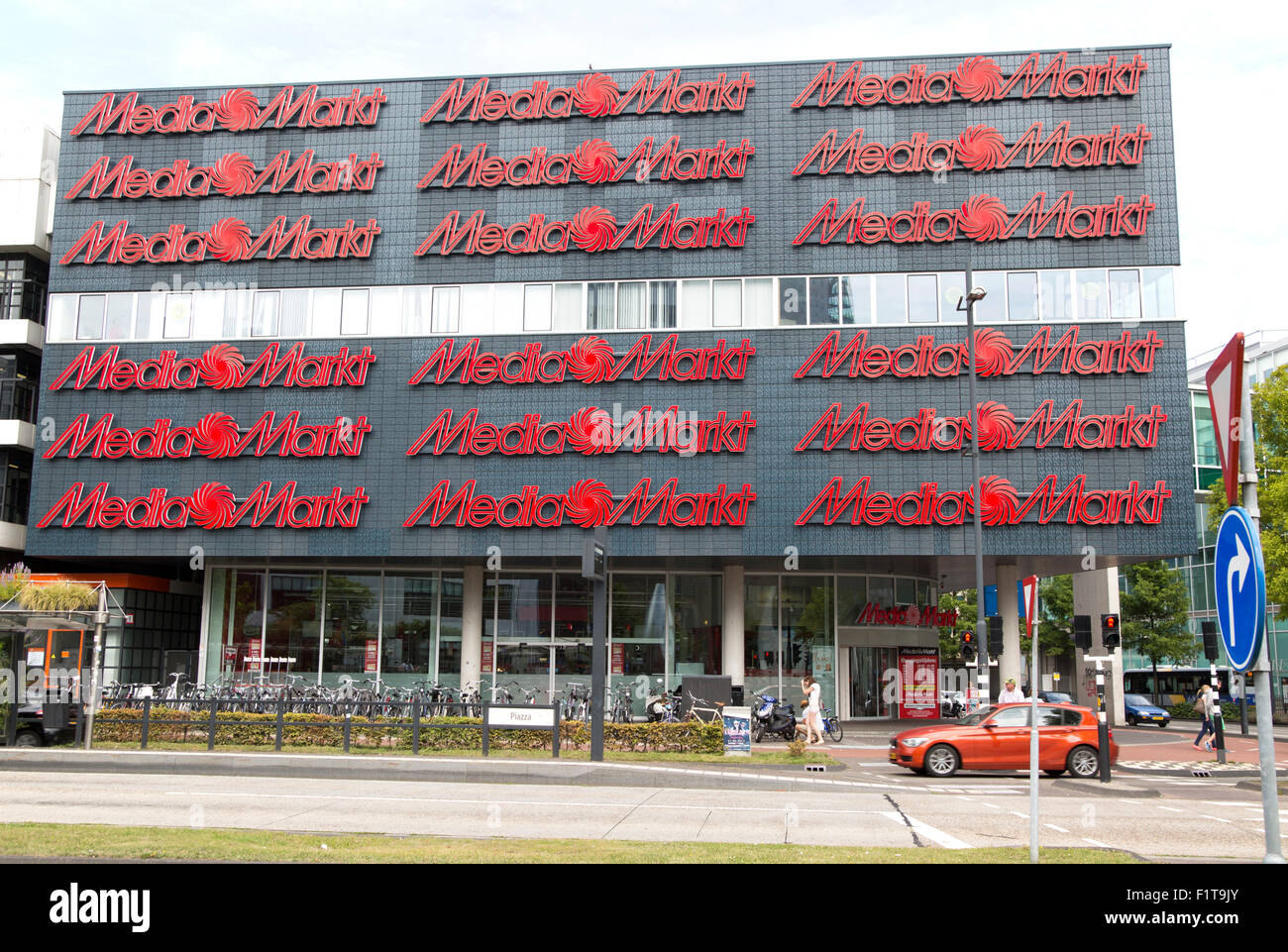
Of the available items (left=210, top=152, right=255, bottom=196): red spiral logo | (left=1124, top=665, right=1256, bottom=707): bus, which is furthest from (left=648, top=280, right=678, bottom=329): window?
(left=1124, top=665, right=1256, bottom=707): bus

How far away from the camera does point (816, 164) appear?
34438 millimetres

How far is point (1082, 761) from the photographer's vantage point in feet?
74.0

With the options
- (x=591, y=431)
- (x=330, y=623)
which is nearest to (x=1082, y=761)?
(x=591, y=431)

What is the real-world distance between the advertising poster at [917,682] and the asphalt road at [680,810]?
17.2 meters

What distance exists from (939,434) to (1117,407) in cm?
513

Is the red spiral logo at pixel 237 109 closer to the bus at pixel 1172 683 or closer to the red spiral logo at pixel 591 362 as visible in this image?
the red spiral logo at pixel 591 362

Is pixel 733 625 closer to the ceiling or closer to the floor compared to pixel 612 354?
closer to the floor

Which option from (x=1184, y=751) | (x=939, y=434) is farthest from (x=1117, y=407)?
(x=1184, y=751)

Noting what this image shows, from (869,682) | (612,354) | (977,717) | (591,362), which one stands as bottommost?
(977,717)

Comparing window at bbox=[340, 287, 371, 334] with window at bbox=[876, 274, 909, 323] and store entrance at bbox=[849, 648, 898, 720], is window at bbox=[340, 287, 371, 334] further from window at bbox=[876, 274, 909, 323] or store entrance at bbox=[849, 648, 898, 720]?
store entrance at bbox=[849, 648, 898, 720]

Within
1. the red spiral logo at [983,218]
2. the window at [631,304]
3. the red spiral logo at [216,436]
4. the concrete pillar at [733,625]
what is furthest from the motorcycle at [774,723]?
the red spiral logo at [216,436]

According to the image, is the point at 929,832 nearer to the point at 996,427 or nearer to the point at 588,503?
the point at 588,503

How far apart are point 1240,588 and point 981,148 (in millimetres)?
30517
